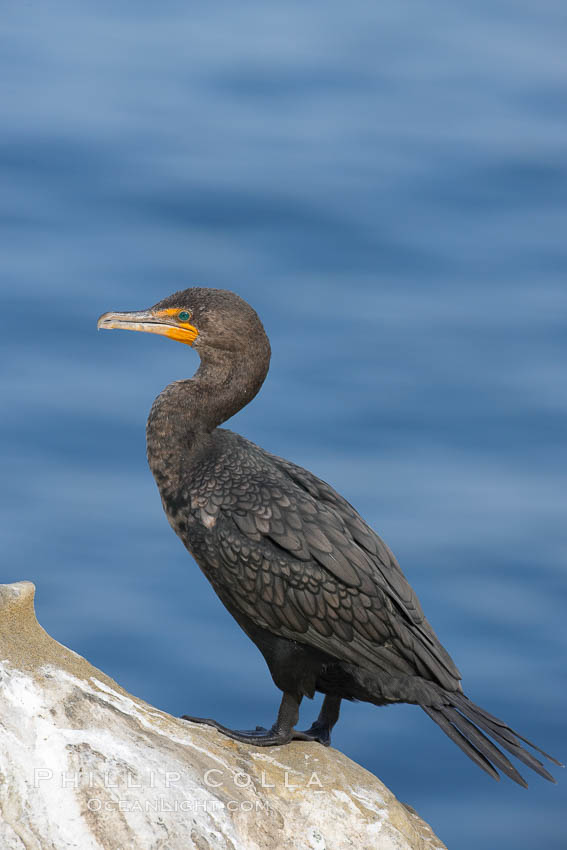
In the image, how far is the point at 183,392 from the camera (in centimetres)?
636

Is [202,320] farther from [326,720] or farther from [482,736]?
[482,736]

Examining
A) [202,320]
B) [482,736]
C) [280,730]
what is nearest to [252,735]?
[280,730]

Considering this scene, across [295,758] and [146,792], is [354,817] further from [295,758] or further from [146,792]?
[146,792]

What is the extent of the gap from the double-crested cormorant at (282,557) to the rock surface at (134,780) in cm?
40

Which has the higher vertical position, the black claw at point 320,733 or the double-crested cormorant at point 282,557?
the double-crested cormorant at point 282,557

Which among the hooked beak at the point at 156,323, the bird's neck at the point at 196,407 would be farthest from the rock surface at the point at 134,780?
the hooked beak at the point at 156,323

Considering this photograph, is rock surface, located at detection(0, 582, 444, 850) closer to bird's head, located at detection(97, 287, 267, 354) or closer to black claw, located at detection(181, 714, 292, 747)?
black claw, located at detection(181, 714, 292, 747)

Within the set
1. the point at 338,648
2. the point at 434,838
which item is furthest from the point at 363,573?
the point at 434,838

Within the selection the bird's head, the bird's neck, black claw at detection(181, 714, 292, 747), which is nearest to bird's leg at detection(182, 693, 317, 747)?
black claw at detection(181, 714, 292, 747)

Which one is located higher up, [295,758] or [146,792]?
[295,758]

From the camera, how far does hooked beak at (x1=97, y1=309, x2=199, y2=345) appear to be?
6.34 meters

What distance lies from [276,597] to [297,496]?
481 millimetres

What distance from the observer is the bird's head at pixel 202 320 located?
6.26m

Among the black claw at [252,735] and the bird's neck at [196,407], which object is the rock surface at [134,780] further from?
the bird's neck at [196,407]
